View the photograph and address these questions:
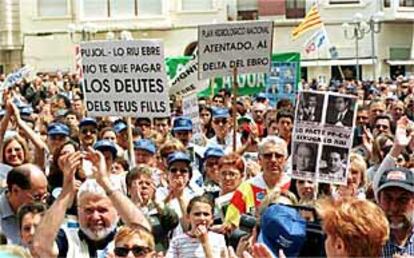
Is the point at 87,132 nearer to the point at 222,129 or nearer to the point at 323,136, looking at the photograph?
the point at 222,129

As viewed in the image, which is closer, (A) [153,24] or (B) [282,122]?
(B) [282,122]

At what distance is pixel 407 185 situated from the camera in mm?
5676

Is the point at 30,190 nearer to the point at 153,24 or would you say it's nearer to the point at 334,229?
the point at 334,229

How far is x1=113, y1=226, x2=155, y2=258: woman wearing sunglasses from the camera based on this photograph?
16.6ft

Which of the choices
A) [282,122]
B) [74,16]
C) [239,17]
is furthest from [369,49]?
[282,122]

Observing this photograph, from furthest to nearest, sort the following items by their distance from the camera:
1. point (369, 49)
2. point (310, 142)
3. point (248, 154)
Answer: point (369, 49) < point (248, 154) < point (310, 142)

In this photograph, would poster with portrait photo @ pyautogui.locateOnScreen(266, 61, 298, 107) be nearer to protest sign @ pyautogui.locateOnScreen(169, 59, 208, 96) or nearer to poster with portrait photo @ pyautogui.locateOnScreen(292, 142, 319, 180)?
protest sign @ pyautogui.locateOnScreen(169, 59, 208, 96)

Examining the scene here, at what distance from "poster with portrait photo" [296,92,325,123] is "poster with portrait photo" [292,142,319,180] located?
19 centimetres

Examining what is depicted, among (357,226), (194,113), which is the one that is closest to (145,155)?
(194,113)

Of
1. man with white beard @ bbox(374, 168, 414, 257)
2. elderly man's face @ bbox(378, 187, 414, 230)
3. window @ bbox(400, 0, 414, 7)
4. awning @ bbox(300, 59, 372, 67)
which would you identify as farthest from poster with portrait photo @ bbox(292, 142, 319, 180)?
window @ bbox(400, 0, 414, 7)

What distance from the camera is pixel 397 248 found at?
5.39 meters

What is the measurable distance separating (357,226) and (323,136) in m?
3.01

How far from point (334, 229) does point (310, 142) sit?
3.01 meters

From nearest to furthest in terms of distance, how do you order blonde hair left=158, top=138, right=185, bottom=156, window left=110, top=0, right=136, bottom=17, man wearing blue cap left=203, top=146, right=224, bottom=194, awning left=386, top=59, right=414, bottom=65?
man wearing blue cap left=203, top=146, right=224, bottom=194, blonde hair left=158, top=138, right=185, bottom=156, awning left=386, top=59, right=414, bottom=65, window left=110, top=0, right=136, bottom=17
